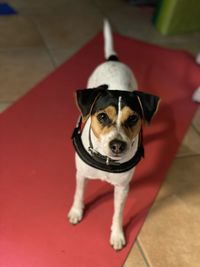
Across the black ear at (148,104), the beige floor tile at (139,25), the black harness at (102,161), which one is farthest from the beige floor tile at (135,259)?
the beige floor tile at (139,25)

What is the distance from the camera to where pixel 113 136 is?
129cm

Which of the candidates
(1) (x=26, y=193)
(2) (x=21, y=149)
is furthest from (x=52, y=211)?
(2) (x=21, y=149)

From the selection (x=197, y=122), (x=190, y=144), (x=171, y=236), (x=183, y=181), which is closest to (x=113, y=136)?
(x=171, y=236)

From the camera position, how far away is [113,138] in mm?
1285

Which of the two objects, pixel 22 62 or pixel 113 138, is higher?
pixel 113 138

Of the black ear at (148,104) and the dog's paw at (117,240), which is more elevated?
the black ear at (148,104)

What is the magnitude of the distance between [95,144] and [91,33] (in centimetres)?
202

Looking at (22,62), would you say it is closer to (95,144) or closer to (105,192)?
(105,192)

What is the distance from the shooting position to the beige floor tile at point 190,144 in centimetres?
221

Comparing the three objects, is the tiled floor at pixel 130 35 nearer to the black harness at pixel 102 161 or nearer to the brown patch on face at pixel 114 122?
the black harness at pixel 102 161

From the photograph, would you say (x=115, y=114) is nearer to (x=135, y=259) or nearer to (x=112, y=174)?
(x=112, y=174)

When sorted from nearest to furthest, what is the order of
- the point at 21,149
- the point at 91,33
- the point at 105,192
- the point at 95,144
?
the point at 95,144, the point at 105,192, the point at 21,149, the point at 91,33

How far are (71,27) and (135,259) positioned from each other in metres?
2.26

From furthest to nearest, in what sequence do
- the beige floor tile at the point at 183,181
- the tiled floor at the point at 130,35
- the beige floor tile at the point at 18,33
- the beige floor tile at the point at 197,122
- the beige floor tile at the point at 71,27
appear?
the beige floor tile at the point at 71,27
the beige floor tile at the point at 18,33
the beige floor tile at the point at 197,122
the beige floor tile at the point at 183,181
the tiled floor at the point at 130,35
